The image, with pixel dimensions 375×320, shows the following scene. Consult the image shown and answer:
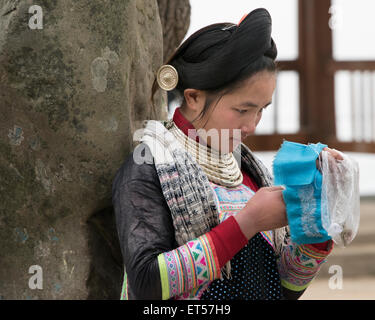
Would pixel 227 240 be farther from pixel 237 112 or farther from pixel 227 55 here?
pixel 227 55

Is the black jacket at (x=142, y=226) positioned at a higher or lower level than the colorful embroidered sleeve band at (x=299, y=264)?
higher

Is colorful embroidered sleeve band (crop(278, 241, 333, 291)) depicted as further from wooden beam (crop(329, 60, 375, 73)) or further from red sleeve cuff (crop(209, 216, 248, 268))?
wooden beam (crop(329, 60, 375, 73))

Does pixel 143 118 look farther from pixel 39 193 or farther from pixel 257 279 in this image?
pixel 257 279

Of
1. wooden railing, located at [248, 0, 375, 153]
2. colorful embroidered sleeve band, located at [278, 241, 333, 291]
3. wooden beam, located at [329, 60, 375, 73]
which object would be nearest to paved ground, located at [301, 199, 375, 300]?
wooden railing, located at [248, 0, 375, 153]

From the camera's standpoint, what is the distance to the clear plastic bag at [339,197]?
1.32 meters

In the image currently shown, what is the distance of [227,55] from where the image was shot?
1.45 meters

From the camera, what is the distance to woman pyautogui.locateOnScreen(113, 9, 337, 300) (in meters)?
1.36

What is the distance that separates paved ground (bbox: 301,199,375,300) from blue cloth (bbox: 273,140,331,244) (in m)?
3.20

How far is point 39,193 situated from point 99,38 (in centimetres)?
47

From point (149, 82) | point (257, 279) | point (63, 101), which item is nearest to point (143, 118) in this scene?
point (149, 82)

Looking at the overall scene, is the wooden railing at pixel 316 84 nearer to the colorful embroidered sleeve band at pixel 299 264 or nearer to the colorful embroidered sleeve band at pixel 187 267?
the colorful embroidered sleeve band at pixel 299 264

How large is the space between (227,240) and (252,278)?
225mm

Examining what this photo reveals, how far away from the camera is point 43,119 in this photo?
1614 millimetres

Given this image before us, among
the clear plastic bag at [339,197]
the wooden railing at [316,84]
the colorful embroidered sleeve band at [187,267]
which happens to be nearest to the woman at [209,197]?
the colorful embroidered sleeve band at [187,267]
